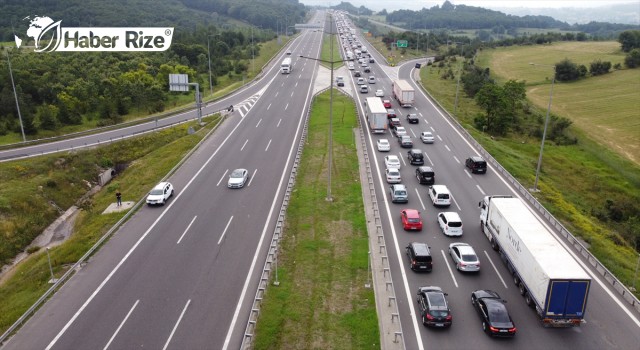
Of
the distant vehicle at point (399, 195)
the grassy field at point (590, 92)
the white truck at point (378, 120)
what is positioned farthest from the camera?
the grassy field at point (590, 92)

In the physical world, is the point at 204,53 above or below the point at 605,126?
above

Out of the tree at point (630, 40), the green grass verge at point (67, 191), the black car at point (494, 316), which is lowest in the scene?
the green grass verge at point (67, 191)

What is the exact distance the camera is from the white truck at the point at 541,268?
943 inches

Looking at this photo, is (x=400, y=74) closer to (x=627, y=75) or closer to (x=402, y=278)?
(x=627, y=75)

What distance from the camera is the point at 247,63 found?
12400 centimetres

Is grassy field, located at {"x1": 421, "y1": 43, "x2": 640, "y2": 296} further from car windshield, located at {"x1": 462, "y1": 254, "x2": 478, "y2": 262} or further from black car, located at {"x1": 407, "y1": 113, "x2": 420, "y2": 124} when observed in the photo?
car windshield, located at {"x1": 462, "y1": 254, "x2": 478, "y2": 262}

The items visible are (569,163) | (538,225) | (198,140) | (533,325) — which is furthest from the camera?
(569,163)

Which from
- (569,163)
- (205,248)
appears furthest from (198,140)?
(569,163)

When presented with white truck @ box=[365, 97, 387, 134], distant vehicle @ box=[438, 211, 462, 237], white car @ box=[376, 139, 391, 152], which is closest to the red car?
distant vehicle @ box=[438, 211, 462, 237]

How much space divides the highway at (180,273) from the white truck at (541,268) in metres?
15.9

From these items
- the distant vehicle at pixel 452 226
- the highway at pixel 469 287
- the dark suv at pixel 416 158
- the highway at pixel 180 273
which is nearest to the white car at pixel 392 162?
the highway at pixel 469 287

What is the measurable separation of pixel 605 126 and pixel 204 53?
9103 cm

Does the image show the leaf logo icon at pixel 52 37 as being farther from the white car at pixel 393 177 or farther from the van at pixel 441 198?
the van at pixel 441 198

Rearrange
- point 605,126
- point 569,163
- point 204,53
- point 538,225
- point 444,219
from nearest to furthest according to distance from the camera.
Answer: point 538,225 → point 444,219 → point 569,163 → point 605,126 → point 204,53
